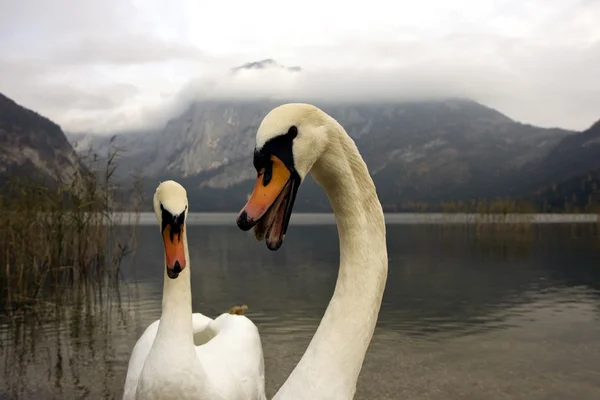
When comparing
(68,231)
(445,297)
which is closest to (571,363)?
(445,297)

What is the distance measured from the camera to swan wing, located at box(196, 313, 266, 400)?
18.9 ft

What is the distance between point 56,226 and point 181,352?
13.9 metres

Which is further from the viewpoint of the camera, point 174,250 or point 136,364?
point 136,364

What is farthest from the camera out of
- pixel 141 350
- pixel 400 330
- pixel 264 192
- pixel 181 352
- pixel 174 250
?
pixel 400 330

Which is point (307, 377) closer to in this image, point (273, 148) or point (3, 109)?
point (273, 148)

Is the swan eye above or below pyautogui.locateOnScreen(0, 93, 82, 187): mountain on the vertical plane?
below

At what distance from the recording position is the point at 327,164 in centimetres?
247

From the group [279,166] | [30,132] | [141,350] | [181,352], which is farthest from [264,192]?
[30,132]

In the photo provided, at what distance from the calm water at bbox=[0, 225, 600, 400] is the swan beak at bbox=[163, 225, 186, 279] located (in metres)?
4.46

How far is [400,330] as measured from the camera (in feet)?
44.7

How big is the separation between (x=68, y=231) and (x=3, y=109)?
108198 millimetres

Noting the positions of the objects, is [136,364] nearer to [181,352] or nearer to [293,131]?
[181,352]

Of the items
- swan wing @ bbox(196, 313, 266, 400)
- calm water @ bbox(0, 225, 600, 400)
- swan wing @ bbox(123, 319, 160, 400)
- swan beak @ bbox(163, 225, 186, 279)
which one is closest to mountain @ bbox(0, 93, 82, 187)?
calm water @ bbox(0, 225, 600, 400)

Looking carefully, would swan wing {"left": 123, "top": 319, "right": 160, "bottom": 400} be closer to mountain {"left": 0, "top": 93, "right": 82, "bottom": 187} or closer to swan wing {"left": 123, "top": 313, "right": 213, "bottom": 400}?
swan wing {"left": 123, "top": 313, "right": 213, "bottom": 400}
